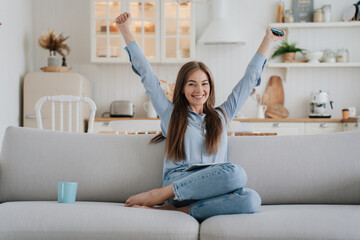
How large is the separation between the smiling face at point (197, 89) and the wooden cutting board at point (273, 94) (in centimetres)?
308

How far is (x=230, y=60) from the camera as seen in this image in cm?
527

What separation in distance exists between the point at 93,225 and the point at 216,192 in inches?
19.6

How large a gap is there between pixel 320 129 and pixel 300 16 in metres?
1.37

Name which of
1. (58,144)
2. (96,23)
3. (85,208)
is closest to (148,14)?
(96,23)

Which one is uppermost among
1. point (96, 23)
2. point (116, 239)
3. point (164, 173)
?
point (96, 23)

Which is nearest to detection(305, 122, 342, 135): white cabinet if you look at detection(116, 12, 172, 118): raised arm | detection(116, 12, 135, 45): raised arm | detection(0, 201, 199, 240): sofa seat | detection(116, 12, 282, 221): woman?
detection(116, 12, 282, 221): woman

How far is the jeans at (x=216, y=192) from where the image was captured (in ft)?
5.80

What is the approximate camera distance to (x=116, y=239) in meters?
1.60

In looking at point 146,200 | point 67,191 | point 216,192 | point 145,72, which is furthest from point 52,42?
point 216,192

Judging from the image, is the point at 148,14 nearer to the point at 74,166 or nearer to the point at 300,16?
the point at 300,16

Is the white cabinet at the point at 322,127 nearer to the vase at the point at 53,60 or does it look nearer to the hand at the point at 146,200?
the vase at the point at 53,60

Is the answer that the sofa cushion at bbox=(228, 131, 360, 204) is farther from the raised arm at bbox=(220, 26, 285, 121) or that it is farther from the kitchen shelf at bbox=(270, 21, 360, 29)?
the kitchen shelf at bbox=(270, 21, 360, 29)

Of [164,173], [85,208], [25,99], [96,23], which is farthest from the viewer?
[96,23]

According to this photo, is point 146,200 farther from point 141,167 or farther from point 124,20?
point 124,20
